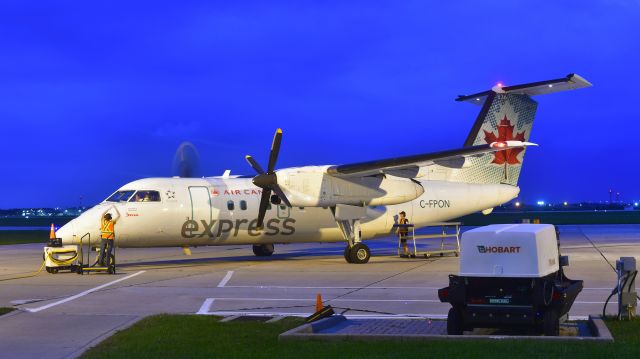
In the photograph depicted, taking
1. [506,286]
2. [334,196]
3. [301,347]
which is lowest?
[301,347]

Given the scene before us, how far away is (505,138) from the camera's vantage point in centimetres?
2683

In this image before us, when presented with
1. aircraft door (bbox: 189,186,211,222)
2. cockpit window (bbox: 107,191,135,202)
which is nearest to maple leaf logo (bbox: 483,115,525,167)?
aircraft door (bbox: 189,186,211,222)

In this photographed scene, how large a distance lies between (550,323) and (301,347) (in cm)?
318

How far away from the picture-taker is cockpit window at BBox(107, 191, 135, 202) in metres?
23.0

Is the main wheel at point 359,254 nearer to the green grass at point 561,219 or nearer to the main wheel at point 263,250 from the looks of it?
the main wheel at point 263,250

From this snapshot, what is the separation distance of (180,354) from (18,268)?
16814mm

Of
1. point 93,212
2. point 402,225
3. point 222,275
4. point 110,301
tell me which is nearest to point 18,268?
point 93,212

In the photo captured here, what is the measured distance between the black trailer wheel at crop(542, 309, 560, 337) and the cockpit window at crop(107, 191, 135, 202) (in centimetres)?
1589

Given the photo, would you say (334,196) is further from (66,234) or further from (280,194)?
(66,234)

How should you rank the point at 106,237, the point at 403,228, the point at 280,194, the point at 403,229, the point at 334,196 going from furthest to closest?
the point at 403,229 → the point at 403,228 → the point at 334,196 → the point at 280,194 → the point at 106,237

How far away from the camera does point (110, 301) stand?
15.0 metres

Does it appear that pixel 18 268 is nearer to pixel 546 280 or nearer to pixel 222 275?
pixel 222 275

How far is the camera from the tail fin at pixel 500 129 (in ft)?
87.2

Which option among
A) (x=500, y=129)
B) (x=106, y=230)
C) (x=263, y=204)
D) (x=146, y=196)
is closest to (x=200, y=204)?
(x=146, y=196)
